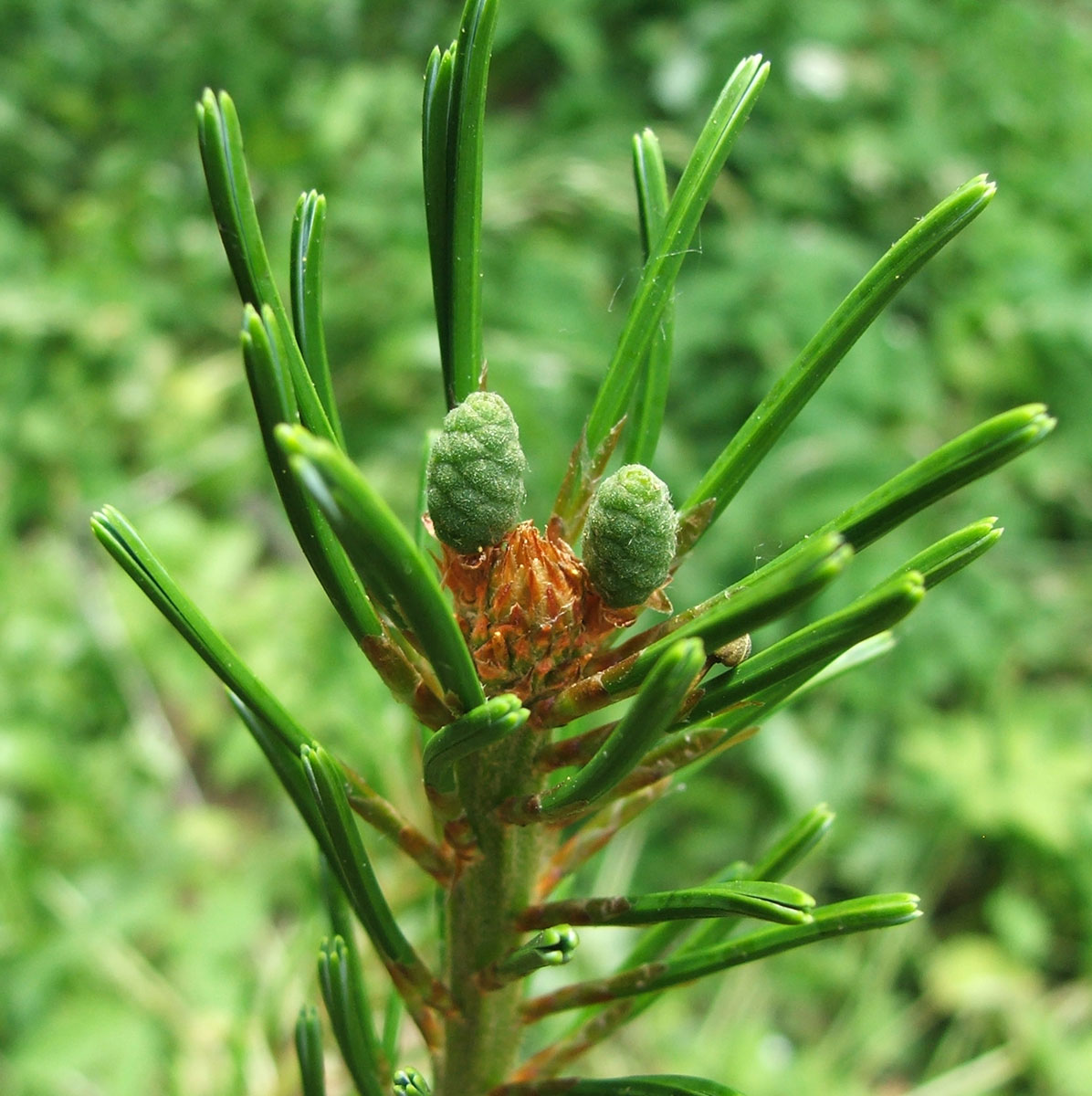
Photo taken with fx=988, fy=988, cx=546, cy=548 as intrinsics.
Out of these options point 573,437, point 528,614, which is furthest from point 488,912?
point 573,437

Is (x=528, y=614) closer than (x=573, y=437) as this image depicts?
Yes

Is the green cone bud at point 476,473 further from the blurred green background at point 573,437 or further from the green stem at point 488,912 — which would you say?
the blurred green background at point 573,437

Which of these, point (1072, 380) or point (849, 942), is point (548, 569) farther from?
point (1072, 380)

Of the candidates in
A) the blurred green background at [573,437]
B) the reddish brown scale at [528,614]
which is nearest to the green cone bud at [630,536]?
the reddish brown scale at [528,614]

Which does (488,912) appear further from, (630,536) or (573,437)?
(573,437)

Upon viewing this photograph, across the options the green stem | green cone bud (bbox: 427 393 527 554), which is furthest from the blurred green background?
green cone bud (bbox: 427 393 527 554)

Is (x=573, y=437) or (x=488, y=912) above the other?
(x=573, y=437)
